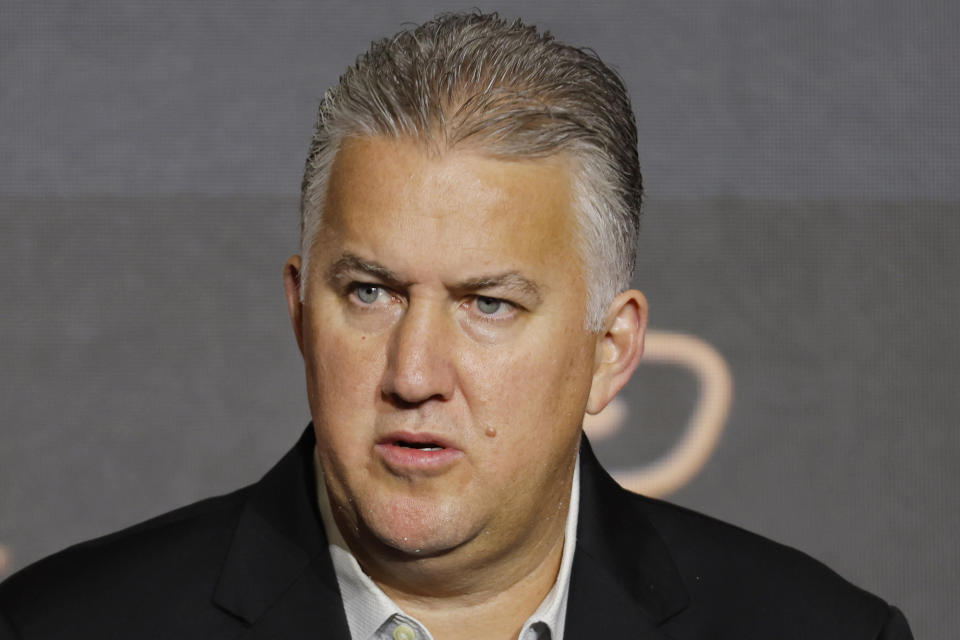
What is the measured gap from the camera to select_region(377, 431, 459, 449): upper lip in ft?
4.15

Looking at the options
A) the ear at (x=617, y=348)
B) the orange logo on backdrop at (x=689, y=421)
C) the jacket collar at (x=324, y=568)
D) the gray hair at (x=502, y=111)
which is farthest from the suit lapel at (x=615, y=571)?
the orange logo on backdrop at (x=689, y=421)

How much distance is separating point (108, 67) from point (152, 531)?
1144 mm

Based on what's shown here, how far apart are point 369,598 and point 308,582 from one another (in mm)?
62

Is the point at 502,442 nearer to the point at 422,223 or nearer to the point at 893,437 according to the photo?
the point at 422,223

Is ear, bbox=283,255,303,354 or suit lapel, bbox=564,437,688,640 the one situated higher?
ear, bbox=283,255,303,354

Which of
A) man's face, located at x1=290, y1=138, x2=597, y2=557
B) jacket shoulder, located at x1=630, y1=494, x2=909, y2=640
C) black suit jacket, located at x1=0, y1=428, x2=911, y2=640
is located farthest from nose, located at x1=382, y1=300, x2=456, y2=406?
jacket shoulder, located at x1=630, y1=494, x2=909, y2=640

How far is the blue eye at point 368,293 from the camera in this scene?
1295mm

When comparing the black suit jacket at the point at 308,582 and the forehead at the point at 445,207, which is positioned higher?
the forehead at the point at 445,207

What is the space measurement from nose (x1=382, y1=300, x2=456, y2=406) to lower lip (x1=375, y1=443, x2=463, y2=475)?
0.04 meters

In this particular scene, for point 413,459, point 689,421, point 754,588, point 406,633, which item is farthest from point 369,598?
point 689,421

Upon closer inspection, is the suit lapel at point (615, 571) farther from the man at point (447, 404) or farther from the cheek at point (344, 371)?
the cheek at point (344, 371)

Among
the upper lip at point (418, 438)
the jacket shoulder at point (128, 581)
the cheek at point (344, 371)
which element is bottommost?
the jacket shoulder at point (128, 581)

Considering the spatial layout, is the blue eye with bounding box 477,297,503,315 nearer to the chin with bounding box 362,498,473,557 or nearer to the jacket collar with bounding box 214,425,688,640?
the chin with bounding box 362,498,473,557

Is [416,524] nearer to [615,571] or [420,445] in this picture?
[420,445]
